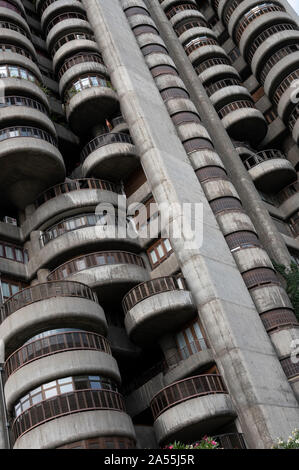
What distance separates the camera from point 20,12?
48.8m

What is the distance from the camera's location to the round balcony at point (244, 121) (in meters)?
48.0

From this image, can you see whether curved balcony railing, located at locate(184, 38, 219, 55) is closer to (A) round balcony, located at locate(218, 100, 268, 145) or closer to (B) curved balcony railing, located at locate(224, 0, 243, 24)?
(B) curved balcony railing, located at locate(224, 0, 243, 24)

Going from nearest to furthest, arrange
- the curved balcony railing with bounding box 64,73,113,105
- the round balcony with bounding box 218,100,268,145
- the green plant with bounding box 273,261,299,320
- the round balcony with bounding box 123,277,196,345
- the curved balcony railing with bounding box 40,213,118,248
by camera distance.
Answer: the round balcony with bounding box 123,277,196,345
the green plant with bounding box 273,261,299,320
the curved balcony railing with bounding box 40,213,118,248
the curved balcony railing with bounding box 64,73,113,105
the round balcony with bounding box 218,100,268,145

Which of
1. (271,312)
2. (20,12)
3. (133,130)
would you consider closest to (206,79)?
(133,130)

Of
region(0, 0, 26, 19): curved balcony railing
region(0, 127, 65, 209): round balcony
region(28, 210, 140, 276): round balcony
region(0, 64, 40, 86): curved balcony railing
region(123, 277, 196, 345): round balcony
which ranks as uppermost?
region(0, 0, 26, 19): curved balcony railing

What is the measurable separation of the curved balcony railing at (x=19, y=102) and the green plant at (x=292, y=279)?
66.5 ft

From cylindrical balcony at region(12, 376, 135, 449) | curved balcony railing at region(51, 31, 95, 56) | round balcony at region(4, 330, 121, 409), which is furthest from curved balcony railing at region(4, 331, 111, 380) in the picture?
curved balcony railing at region(51, 31, 95, 56)

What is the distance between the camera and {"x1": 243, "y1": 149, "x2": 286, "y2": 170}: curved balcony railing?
46119mm

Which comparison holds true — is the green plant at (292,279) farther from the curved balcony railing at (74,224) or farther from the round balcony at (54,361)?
the round balcony at (54,361)

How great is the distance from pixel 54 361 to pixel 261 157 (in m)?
29.3

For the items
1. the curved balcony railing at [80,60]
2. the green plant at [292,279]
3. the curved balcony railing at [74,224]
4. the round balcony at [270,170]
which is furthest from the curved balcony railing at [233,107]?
the curved balcony railing at [74,224]

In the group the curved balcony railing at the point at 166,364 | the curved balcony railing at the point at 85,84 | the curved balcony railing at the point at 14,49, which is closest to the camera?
the curved balcony railing at the point at 166,364

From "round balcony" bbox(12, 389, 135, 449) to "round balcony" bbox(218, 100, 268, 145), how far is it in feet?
98.2
